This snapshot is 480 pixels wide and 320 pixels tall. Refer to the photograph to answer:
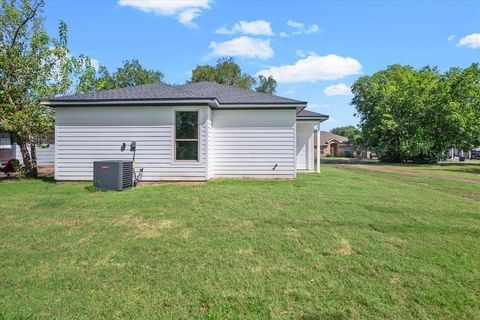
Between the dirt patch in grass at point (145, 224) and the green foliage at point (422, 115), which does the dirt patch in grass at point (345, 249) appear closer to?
the dirt patch in grass at point (145, 224)

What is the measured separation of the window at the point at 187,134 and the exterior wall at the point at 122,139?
0.16 m

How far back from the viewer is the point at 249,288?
3.43m

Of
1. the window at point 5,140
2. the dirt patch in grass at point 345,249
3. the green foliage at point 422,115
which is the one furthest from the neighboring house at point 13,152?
the green foliage at point 422,115

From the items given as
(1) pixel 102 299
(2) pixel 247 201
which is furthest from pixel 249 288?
(2) pixel 247 201

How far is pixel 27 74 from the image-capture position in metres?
13.1

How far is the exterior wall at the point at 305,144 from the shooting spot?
16672mm

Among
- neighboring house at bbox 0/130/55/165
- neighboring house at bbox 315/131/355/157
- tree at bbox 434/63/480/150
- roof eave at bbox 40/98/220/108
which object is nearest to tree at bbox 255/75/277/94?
neighboring house at bbox 315/131/355/157

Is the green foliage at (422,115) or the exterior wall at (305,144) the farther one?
the green foliage at (422,115)

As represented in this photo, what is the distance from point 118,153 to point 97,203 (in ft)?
13.0

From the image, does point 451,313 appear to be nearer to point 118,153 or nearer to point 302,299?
point 302,299

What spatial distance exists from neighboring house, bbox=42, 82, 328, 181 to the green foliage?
2457cm

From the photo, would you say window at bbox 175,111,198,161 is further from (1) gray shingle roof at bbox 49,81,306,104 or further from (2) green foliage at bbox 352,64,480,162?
(2) green foliage at bbox 352,64,480,162

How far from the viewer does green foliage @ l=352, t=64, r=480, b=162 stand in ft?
99.3

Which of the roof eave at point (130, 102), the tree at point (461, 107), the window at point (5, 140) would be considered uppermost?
the tree at point (461, 107)
